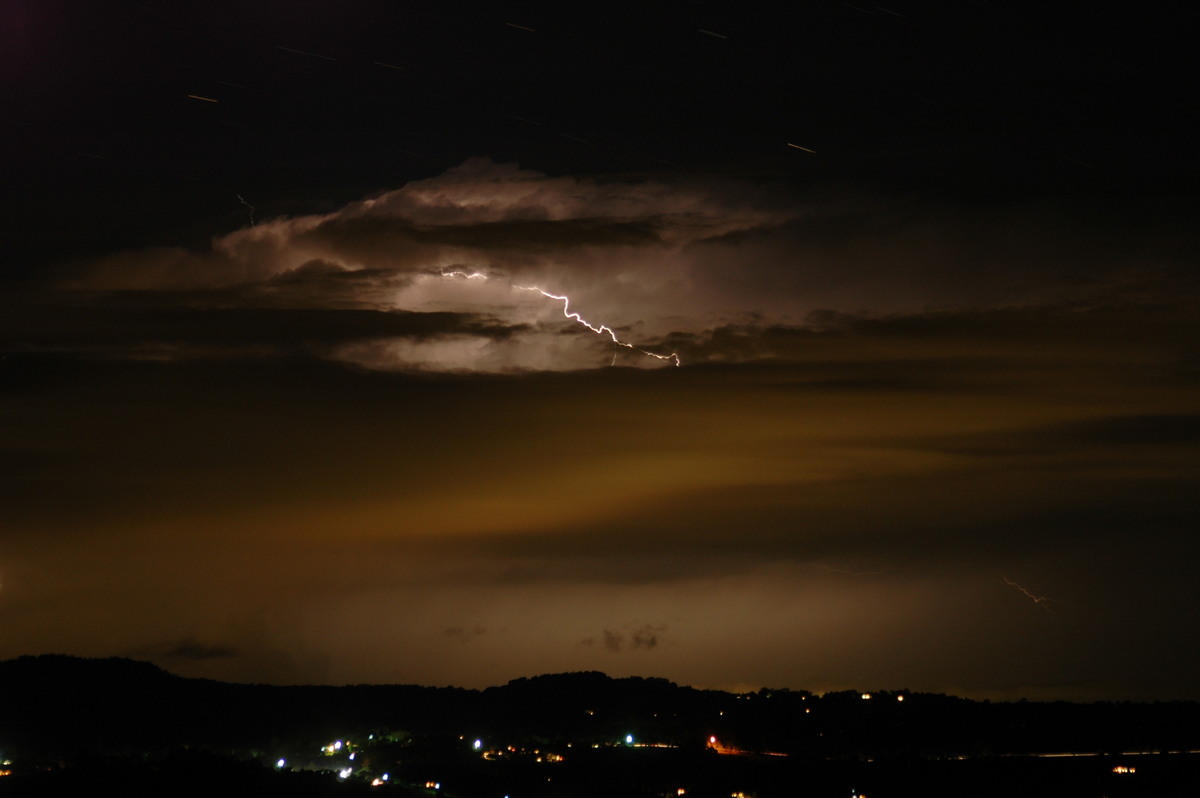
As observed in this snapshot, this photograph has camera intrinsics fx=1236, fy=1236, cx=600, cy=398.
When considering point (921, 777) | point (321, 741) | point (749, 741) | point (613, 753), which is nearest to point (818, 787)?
point (921, 777)

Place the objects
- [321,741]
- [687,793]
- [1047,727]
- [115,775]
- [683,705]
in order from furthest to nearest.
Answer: [683,705] < [321,741] < [1047,727] < [687,793] < [115,775]

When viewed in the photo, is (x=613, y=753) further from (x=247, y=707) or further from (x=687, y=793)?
(x=247, y=707)

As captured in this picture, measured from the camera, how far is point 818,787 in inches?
2650

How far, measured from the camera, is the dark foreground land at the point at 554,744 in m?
62.2

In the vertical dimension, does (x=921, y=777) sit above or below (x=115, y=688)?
below

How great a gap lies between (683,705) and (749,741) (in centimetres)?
2189

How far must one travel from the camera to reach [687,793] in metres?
66.5

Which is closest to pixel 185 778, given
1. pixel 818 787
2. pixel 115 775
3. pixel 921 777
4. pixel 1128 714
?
pixel 115 775

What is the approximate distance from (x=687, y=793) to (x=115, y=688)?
48635 millimetres

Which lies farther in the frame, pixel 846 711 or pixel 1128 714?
pixel 846 711

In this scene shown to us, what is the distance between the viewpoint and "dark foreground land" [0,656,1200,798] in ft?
204

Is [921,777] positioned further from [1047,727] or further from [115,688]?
[115,688]

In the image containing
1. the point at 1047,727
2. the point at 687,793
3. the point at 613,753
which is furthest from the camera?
the point at 1047,727

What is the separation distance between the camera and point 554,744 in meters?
94.4
